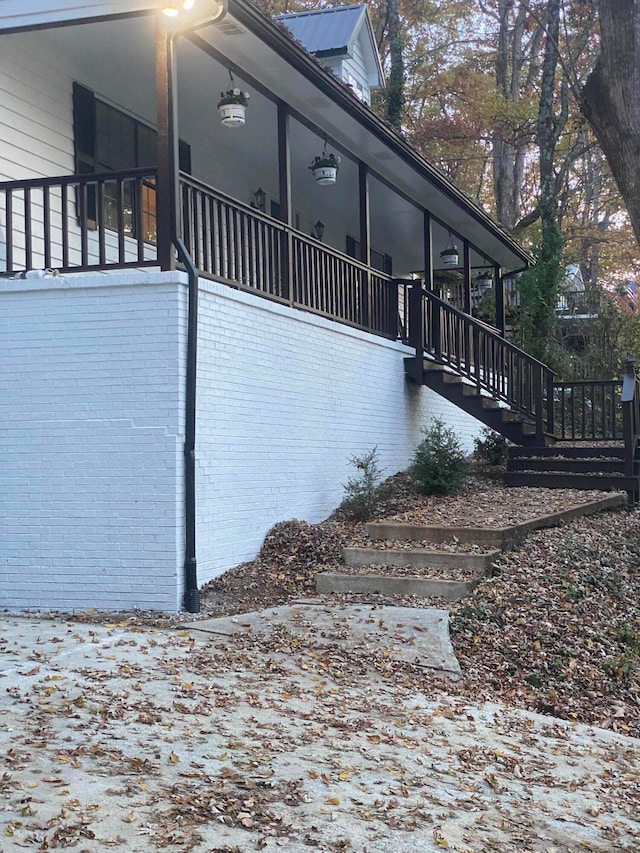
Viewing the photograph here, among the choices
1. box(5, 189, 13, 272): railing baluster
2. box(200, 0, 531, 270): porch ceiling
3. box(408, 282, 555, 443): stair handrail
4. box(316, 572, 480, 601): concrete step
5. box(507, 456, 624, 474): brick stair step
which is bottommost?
box(316, 572, 480, 601): concrete step

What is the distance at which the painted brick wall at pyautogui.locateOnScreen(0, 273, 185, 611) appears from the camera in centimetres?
827

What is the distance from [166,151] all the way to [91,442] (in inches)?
106

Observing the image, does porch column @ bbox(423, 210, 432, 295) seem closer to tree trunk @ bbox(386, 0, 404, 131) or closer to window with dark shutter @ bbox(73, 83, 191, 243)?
window with dark shutter @ bbox(73, 83, 191, 243)

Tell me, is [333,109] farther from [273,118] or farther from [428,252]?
[428,252]

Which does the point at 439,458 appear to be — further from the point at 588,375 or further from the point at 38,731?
the point at 588,375

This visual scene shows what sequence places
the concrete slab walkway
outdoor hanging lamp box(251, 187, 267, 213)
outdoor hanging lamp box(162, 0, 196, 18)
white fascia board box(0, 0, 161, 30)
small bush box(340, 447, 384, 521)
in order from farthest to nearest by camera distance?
outdoor hanging lamp box(251, 187, 267, 213) < small bush box(340, 447, 384, 521) < white fascia board box(0, 0, 161, 30) < outdoor hanging lamp box(162, 0, 196, 18) < the concrete slab walkway

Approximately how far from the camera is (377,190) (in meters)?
16.0

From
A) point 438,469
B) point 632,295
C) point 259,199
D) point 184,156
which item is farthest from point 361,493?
point 632,295

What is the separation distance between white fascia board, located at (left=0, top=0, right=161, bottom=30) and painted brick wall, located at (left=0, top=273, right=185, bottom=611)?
2373 millimetres

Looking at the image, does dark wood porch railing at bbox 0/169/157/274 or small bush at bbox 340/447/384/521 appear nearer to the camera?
dark wood porch railing at bbox 0/169/157/274

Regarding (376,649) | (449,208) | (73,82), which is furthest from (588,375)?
(376,649)

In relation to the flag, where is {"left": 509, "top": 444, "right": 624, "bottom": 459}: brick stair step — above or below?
below

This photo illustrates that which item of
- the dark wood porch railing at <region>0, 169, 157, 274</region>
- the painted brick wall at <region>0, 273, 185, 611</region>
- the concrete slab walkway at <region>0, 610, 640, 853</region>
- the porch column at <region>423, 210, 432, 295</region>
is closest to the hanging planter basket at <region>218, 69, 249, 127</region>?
the dark wood porch railing at <region>0, 169, 157, 274</region>

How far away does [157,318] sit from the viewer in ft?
27.2
